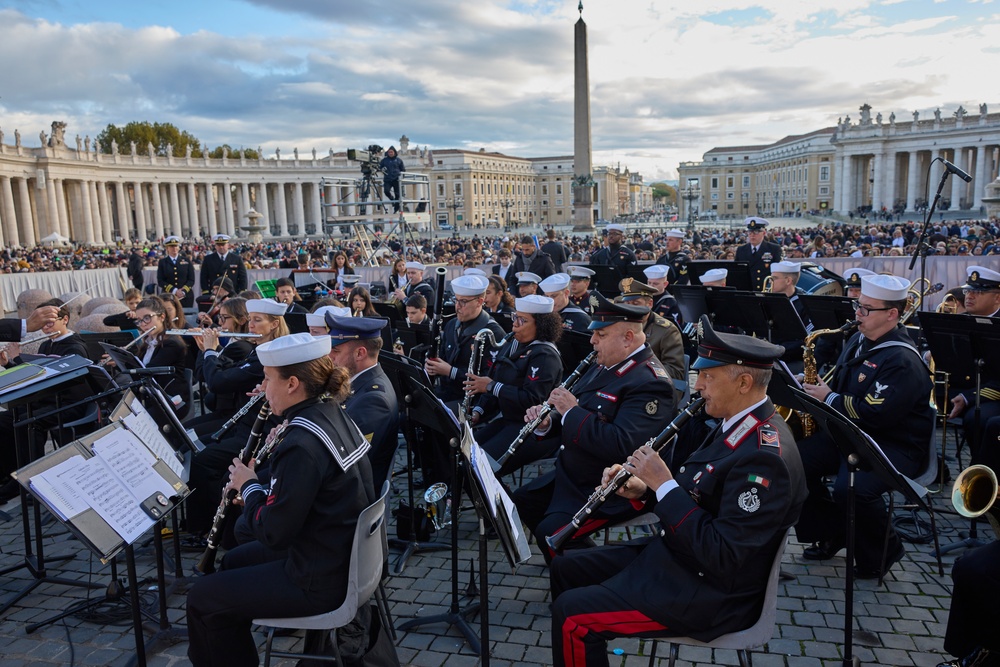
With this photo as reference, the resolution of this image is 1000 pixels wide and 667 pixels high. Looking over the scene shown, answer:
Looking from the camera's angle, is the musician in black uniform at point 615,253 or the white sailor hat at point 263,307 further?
the musician in black uniform at point 615,253

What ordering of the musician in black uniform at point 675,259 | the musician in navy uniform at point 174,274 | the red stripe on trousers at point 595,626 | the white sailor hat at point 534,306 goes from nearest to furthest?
the red stripe on trousers at point 595,626 < the white sailor hat at point 534,306 < the musician in black uniform at point 675,259 < the musician in navy uniform at point 174,274

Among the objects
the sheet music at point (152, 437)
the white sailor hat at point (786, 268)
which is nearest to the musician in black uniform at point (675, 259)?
the white sailor hat at point (786, 268)

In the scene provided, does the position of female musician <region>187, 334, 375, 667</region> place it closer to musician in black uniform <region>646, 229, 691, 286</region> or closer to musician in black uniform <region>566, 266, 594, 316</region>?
musician in black uniform <region>566, 266, 594, 316</region>

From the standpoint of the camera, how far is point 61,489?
131 inches

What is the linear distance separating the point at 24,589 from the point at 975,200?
106837 millimetres

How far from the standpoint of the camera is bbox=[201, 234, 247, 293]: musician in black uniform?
14.1 metres

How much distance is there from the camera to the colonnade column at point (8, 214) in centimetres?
6594

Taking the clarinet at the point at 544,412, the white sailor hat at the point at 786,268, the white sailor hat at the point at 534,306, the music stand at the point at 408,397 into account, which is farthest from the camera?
the white sailor hat at the point at 786,268

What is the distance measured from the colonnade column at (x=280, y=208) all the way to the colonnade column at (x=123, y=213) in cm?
1841

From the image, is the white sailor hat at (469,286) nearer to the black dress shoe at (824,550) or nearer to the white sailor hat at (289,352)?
the white sailor hat at (289,352)

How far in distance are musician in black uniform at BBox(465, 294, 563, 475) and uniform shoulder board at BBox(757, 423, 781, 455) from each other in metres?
2.67

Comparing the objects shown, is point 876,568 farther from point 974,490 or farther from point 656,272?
point 656,272

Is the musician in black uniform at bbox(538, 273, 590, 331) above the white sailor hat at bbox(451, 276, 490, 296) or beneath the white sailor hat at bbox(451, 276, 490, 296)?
beneath

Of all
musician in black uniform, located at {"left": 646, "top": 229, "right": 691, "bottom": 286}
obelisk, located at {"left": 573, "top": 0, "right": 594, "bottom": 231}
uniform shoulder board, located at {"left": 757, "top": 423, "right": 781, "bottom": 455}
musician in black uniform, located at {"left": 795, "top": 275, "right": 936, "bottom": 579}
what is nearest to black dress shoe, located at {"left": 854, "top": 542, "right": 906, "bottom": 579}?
musician in black uniform, located at {"left": 795, "top": 275, "right": 936, "bottom": 579}
